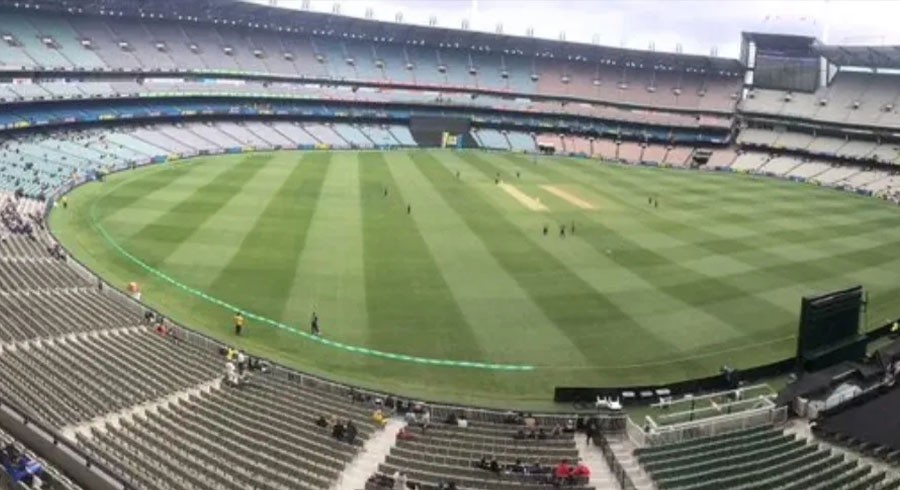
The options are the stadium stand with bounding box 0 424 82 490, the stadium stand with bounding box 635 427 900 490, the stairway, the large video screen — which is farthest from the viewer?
the large video screen

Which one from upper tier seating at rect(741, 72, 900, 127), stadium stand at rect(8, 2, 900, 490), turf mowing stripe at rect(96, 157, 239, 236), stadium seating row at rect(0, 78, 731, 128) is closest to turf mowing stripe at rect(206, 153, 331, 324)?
stadium stand at rect(8, 2, 900, 490)

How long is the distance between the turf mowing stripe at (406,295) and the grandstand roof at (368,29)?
160 feet

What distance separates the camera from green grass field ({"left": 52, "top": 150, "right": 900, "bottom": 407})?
29547mm

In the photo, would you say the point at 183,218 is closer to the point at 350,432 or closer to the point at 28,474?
the point at 350,432

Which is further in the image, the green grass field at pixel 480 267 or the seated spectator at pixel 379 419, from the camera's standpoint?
the green grass field at pixel 480 267

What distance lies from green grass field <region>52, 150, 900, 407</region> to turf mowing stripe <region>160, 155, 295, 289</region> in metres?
0.18

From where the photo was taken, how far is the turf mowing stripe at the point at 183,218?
1635 inches

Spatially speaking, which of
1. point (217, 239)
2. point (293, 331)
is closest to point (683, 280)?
point (293, 331)

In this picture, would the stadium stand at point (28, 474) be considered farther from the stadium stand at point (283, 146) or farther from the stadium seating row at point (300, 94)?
the stadium seating row at point (300, 94)

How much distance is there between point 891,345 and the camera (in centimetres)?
2978

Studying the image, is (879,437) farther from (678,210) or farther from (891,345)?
(678,210)

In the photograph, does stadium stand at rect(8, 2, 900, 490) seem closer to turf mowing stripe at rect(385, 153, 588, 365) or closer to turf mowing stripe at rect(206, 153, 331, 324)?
turf mowing stripe at rect(206, 153, 331, 324)

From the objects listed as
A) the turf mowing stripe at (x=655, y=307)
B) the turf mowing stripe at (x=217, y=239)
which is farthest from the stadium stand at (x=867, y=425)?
the turf mowing stripe at (x=217, y=239)

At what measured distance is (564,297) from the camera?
119 feet
